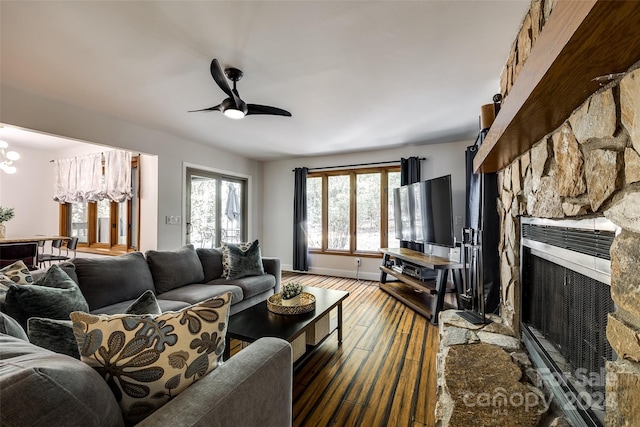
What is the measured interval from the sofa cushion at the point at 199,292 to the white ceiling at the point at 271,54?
193cm

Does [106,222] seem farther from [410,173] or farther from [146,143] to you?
[410,173]

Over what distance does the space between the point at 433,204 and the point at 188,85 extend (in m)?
3.08

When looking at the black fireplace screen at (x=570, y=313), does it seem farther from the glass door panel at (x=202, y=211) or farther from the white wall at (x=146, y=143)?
the glass door panel at (x=202, y=211)

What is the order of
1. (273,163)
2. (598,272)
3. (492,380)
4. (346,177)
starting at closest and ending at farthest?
(598,272)
(492,380)
(346,177)
(273,163)

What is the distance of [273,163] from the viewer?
5.86 meters

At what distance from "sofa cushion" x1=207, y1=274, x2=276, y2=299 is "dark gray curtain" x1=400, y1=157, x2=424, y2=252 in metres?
2.39

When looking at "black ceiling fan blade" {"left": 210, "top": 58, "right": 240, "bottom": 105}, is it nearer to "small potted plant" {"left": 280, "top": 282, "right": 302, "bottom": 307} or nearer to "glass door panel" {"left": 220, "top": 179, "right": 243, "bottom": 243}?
"small potted plant" {"left": 280, "top": 282, "right": 302, "bottom": 307}

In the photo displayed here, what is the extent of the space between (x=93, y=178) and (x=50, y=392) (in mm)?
5136

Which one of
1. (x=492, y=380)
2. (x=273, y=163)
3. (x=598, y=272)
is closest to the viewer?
(x=598, y=272)

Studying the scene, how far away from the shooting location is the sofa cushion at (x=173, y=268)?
8.99 feet

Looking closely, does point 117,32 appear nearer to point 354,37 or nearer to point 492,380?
point 354,37

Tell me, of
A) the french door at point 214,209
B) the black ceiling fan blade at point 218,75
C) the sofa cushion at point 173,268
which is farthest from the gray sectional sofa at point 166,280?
the black ceiling fan blade at point 218,75

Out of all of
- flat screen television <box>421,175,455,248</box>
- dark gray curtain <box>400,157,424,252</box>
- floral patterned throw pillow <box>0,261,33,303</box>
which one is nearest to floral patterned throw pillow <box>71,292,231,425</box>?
floral patterned throw pillow <box>0,261,33,303</box>

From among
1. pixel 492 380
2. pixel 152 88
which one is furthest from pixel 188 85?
pixel 492 380
